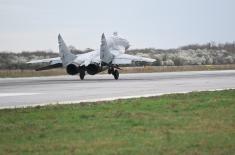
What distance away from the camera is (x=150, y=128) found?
47.4 ft

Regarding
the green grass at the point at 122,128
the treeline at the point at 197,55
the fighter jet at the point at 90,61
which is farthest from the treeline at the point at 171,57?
the green grass at the point at 122,128

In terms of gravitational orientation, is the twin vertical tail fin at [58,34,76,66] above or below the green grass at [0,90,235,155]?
above

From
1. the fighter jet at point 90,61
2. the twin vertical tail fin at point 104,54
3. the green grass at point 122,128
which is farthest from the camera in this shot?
the fighter jet at point 90,61

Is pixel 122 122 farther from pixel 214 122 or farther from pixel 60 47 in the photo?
pixel 60 47

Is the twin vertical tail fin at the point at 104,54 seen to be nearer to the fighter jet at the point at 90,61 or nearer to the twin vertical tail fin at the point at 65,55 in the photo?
the fighter jet at the point at 90,61

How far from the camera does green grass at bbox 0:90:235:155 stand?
1178 centimetres

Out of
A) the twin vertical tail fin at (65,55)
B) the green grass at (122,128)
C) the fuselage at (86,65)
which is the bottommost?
the green grass at (122,128)

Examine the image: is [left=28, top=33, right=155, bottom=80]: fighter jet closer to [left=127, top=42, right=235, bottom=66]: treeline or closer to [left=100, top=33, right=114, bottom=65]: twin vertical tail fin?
[left=100, top=33, right=114, bottom=65]: twin vertical tail fin

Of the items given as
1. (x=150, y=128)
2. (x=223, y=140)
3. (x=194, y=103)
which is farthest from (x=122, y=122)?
(x=194, y=103)

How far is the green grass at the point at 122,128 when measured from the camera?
11780 mm

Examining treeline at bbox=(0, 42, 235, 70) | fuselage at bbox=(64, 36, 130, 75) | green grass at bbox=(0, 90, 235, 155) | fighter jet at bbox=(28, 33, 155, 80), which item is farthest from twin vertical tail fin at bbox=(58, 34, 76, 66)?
treeline at bbox=(0, 42, 235, 70)

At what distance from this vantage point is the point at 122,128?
47.4 feet

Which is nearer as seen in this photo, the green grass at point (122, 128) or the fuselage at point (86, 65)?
the green grass at point (122, 128)

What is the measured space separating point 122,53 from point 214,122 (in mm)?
36256
